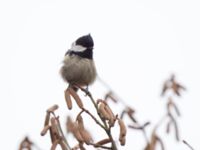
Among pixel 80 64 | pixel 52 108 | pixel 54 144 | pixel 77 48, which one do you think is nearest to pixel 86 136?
pixel 54 144

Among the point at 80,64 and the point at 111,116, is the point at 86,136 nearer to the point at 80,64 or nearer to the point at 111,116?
the point at 111,116

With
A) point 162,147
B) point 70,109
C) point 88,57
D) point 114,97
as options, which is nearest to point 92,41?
point 88,57

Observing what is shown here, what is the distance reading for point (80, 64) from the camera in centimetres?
493

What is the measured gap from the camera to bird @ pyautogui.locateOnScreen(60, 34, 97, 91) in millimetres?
4723

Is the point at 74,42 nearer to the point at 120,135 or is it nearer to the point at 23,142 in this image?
the point at 23,142

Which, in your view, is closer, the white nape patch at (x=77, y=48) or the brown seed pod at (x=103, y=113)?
the brown seed pod at (x=103, y=113)

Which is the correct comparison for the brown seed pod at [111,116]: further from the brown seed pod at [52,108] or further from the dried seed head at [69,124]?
the dried seed head at [69,124]

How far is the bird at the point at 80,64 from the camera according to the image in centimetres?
472

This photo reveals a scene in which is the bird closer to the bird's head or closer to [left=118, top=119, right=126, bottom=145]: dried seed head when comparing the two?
the bird's head

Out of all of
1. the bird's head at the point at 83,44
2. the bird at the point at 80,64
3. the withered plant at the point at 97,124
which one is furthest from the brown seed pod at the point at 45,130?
the bird's head at the point at 83,44

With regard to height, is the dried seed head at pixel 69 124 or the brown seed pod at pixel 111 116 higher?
the brown seed pod at pixel 111 116

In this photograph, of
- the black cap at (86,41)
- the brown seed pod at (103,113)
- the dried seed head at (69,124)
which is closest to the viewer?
the brown seed pod at (103,113)

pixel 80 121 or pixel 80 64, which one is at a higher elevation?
pixel 80 121

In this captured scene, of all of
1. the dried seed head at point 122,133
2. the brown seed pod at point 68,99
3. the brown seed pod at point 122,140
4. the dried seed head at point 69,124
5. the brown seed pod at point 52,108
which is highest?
the brown seed pod at point 52,108
